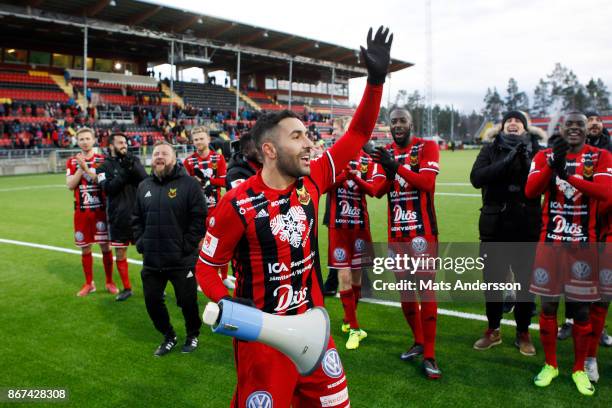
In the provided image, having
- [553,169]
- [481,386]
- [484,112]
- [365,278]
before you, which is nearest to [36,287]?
[365,278]

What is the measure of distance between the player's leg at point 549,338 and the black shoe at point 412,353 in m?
0.99

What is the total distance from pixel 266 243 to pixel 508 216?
3.13 meters

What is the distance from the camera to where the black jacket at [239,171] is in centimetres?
454

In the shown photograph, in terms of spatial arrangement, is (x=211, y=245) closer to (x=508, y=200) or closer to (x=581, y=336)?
(x=581, y=336)

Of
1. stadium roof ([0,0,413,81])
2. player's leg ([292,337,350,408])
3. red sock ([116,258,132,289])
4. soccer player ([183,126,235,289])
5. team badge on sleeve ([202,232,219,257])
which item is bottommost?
red sock ([116,258,132,289])

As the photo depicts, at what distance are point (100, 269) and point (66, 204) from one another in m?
7.90

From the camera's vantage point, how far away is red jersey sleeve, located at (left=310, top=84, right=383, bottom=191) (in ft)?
9.62

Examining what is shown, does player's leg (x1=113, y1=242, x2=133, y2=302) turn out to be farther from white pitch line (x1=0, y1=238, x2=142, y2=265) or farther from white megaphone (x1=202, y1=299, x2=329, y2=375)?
white megaphone (x1=202, y1=299, x2=329, y2=375)

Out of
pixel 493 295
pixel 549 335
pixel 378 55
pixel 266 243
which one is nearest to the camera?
pixel 266 243

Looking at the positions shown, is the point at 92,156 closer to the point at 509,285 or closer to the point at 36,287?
the point at 36,287

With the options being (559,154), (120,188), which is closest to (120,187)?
(120,188)

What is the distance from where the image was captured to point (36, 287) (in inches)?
266

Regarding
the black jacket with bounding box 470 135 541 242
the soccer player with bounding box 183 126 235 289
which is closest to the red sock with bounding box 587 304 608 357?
the black jacket with bounding box 470 135 541 242

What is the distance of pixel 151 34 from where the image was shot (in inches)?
1359
